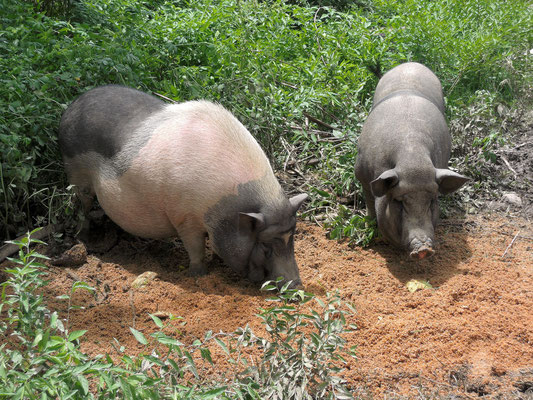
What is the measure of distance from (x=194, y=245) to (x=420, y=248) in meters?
1.85

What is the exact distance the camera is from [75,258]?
5.18 meters

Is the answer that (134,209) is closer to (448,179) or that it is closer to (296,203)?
(296,203)

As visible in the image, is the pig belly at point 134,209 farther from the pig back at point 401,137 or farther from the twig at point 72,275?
the pig back at point 401,137

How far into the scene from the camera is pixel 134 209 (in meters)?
5.18

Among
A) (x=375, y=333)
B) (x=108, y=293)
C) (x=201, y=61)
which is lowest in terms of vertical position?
(x=108, y=293)

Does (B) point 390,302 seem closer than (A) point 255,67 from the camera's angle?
Yes

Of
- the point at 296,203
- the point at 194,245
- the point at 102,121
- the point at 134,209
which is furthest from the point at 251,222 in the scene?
the point at 102,121

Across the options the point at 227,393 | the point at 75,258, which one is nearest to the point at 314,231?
the point at 75,258

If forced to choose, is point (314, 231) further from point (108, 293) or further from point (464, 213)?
point (108, 293)

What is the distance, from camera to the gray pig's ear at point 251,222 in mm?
4727

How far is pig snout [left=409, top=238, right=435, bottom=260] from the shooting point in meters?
4.96

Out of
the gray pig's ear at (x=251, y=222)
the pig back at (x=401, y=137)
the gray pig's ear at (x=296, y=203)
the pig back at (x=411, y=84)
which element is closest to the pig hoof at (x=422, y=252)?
the pig back at (x=401, y=137)

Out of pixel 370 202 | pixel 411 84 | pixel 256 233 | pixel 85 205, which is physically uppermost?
pixel 411 84

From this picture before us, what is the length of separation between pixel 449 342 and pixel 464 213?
2.49m
